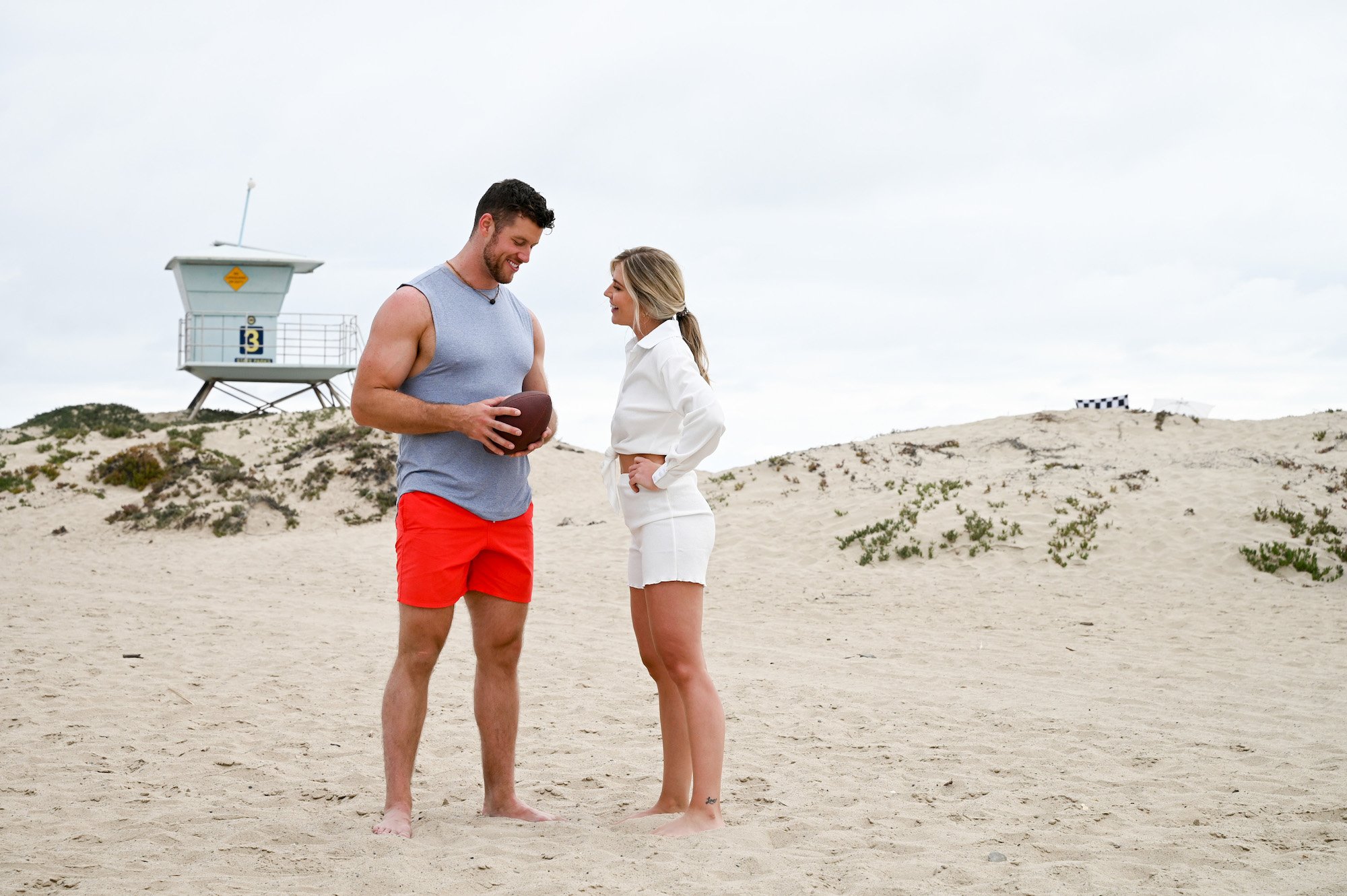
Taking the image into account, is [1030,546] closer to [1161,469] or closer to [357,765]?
[1161,469]

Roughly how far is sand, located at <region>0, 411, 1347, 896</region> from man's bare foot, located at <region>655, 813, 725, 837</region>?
67mm

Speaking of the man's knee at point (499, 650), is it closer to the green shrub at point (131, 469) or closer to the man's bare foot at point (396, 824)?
the man's bare foot at point (396, 824)

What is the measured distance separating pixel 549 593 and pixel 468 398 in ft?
28.9

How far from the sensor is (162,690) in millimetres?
7133

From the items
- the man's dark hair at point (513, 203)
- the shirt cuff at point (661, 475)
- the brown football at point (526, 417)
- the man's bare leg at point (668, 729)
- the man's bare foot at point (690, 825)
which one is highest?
the man's dark hair at point (513, 203)

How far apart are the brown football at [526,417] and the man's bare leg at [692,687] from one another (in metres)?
0.72

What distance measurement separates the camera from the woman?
12.9 ft

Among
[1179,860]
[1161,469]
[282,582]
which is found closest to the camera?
[1179,860]

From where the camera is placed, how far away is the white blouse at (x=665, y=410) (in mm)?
3881

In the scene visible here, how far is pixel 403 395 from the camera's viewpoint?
13.1 feet

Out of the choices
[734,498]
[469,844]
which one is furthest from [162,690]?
[734,498]

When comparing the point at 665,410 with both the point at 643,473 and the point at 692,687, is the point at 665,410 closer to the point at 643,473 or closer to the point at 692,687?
the point at 643,473

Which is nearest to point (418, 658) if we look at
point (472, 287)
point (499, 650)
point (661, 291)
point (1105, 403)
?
point (499, 650)

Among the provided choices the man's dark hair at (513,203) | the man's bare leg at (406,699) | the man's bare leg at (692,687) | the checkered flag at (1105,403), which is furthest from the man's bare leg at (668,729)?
the checkered flag at (1105,403)
